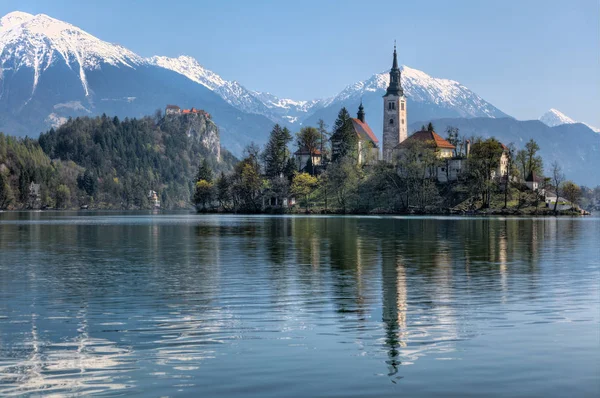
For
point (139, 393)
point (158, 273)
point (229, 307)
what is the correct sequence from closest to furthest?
point (139, 393) → point (229, 307) → point (158, 273)

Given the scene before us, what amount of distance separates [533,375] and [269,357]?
720cm

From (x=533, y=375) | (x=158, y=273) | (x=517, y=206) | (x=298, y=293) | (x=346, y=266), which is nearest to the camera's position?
(x=533, y=375)

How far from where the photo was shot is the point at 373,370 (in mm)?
20062

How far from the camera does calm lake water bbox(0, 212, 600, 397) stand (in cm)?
1883

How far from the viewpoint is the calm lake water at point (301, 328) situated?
18.8 metres

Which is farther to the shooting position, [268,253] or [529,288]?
[268,253]

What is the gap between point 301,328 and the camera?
85.9 feet

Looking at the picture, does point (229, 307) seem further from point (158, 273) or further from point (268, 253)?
point (268, 253)

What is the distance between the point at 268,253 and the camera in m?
63.5

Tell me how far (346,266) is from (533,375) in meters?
31.4

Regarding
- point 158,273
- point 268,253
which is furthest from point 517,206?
point 158,273

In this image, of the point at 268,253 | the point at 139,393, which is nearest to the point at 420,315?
the point at 139,393

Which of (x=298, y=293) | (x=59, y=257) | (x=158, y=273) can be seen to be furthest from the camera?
(x=59, y=257)

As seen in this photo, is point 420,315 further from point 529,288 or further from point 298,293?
point 529,288
